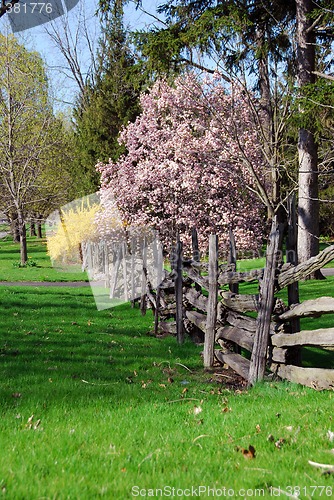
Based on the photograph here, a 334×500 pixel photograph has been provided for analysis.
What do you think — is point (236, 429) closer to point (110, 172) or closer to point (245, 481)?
point (245, 481)

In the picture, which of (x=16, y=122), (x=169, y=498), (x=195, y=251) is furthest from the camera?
(x=16, y=122)

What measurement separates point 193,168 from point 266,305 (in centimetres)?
1597

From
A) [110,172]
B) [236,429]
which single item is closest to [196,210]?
[110,172]

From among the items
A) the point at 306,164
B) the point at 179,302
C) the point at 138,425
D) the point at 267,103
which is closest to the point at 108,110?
the point at 267,103

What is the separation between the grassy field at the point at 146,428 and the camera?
2.89m

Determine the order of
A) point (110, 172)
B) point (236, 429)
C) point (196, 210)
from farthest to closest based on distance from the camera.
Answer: point (110, 172) < point (196, 210) < point (236, 429)

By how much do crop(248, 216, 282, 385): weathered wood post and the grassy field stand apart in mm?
375

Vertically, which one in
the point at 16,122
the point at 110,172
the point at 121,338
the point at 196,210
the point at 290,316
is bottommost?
the point at 121,338

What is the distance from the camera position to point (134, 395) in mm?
5656

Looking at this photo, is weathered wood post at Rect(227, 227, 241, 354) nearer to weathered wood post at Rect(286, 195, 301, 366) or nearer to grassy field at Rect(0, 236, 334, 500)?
grassy field at Rect(0, 236, 334, 500)

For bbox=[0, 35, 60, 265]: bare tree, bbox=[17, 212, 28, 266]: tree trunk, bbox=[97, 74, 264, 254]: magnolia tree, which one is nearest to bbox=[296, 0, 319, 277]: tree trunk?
bbox=[97, 74, 264, 254]: magnolia tree

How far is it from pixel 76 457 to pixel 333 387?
2.93 m

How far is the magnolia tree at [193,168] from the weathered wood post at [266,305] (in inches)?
559

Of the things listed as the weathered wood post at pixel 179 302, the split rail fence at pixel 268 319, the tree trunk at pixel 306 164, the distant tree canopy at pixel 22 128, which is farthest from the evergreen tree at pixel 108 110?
the split rail fence at pixel 268 319
